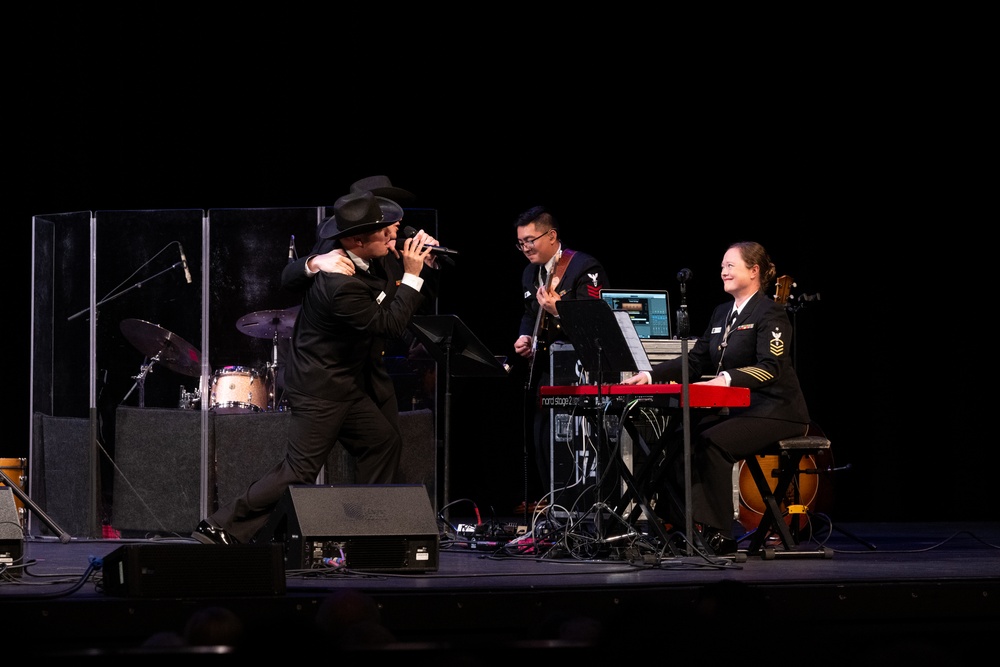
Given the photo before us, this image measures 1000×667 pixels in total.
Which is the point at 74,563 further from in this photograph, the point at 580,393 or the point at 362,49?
the point at 362,49

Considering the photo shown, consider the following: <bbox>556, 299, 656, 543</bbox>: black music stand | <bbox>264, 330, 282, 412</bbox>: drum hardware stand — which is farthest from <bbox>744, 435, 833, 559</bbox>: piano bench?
<bbox>264, 330, 282, 412</bbox>: drum hardware stand

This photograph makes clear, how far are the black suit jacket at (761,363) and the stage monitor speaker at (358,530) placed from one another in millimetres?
1660

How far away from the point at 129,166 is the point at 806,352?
5.02 m

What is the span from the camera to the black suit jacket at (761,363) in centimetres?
560

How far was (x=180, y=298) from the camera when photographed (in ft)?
22.9

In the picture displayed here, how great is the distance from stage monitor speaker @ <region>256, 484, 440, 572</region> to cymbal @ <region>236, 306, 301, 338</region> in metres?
2.01

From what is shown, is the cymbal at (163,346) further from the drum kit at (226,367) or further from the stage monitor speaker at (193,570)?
the stage monitor speaker at (193,570)

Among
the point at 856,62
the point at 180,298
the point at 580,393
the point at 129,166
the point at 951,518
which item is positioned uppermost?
the point at 856,62

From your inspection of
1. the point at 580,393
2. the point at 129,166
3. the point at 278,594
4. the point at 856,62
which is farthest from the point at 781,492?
the point at 129,166

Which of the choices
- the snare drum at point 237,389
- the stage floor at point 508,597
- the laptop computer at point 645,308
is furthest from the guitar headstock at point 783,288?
the snare drum at point 237,389

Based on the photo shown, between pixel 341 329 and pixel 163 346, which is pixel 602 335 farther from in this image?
pixel 163 346

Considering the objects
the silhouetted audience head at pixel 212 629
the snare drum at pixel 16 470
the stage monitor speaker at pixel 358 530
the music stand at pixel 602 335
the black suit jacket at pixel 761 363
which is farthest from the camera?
the snare drum at pixel 16 470

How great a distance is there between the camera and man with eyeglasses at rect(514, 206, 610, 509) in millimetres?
6809

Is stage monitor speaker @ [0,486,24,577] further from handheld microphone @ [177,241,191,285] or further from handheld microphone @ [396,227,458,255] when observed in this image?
handheld microphone @ [177,241,191,285]
